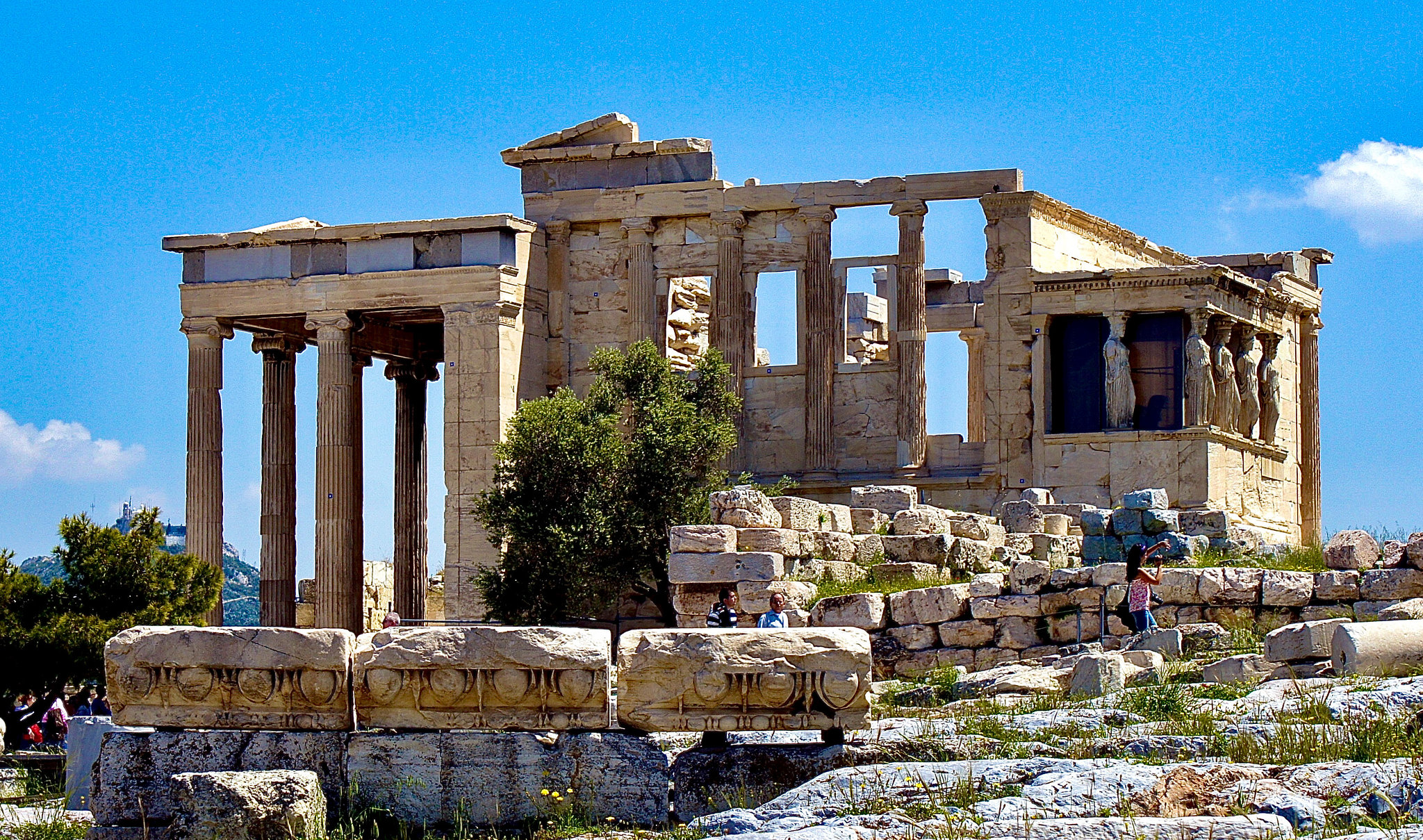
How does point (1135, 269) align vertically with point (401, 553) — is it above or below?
above

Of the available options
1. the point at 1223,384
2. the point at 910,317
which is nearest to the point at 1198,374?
the point at 1223,384

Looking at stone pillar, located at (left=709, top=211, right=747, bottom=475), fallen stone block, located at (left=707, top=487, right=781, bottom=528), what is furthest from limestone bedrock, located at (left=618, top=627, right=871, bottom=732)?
stone pillar, located at (left=709, top=211, right=747, bottom=475)

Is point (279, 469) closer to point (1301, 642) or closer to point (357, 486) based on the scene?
point (357, 486)

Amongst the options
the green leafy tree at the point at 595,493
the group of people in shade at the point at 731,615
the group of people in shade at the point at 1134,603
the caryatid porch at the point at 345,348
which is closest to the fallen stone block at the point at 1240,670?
the group of people in shade at the point at 1134,603

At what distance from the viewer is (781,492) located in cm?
2906

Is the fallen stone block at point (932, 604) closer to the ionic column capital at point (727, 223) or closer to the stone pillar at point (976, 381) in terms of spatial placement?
the stone pillar at point (976, 381)

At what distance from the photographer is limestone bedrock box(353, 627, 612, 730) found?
12500 millimetres

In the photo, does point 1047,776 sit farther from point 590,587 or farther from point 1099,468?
point 1099,468

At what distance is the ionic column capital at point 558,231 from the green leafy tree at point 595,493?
16.5ft

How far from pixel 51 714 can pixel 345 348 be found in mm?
9939

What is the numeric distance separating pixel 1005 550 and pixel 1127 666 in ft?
23.6

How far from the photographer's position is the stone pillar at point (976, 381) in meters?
31.0

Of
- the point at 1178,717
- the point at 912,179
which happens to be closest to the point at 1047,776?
the point at 1178,717

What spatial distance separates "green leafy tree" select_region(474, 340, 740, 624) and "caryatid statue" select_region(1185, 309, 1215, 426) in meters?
6.08
